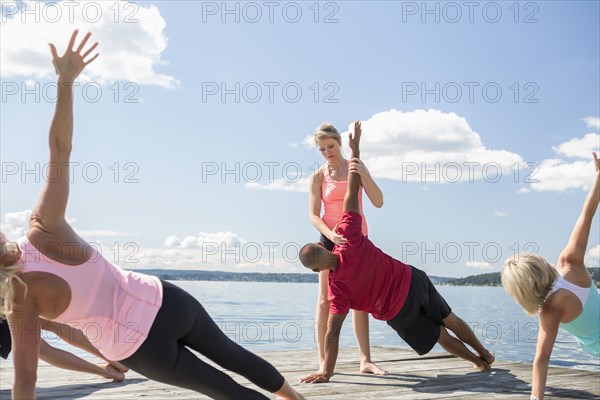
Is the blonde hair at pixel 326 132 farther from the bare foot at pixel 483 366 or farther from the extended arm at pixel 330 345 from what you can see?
the bare foot at pixel 483 366

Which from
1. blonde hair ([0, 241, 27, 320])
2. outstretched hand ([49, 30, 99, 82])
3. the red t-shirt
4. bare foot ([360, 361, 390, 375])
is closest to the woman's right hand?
the red t-shirt

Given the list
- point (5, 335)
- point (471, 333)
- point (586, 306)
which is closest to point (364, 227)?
point (471, 333)

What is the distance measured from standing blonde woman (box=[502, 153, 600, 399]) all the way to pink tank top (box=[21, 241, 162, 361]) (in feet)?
6.80

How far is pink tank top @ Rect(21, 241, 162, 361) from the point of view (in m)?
2.58

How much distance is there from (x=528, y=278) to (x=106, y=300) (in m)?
2.28

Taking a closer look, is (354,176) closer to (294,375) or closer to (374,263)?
(374,263)

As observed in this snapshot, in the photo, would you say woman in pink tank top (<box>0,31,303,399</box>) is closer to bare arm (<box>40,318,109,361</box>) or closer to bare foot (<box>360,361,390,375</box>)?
bare arm (<box>40,318,109,361</box>)

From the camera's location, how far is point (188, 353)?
2818 millimetres

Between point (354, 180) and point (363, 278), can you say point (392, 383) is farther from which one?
point (354, 180)

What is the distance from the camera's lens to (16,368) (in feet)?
8.73

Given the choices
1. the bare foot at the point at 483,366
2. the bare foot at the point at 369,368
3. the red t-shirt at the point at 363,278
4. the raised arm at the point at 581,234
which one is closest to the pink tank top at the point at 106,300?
the red t-shirt at the point at 363,278

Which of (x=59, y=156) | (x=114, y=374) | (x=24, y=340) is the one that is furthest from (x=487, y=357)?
(x=59, y=156)

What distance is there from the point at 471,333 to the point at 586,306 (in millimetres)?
1420

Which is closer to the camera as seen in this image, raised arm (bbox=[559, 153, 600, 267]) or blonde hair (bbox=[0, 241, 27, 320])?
blonde hair (bbox=[0, 241, 27, 320])
